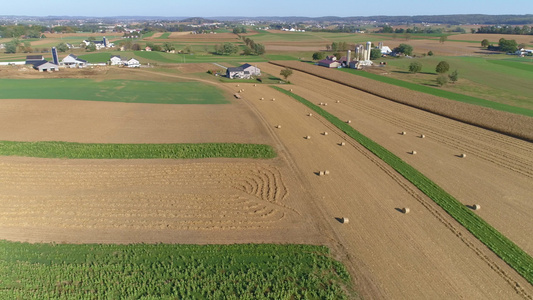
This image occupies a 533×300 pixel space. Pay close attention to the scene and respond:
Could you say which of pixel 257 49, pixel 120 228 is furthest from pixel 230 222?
pixel 257 49

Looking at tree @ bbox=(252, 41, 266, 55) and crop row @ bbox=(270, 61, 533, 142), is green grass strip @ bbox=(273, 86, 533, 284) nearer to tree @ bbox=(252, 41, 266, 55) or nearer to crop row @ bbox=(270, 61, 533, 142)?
crop row @ bbox=(270, 61, 533, 142)

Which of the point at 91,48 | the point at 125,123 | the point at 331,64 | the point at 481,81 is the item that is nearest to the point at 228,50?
the point at 331,64

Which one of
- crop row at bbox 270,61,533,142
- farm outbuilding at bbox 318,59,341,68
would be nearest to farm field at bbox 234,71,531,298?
crop row at bbox 270,61,533,142

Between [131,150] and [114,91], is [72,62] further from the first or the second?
[131,150]

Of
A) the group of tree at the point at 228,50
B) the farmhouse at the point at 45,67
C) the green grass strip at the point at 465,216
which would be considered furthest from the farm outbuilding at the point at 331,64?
the farmhouse at the point at 45,67

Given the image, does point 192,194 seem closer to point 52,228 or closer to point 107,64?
point 52,228

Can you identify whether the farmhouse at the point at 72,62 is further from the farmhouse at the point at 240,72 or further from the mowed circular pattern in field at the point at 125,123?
the mowed circular pattern in field at the point at 125,123
